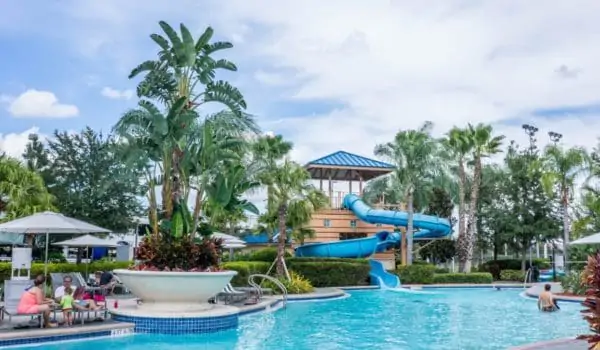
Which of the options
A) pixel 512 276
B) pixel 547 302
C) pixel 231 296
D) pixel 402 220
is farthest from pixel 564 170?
pixel 231 296

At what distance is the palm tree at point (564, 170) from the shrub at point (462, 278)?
472 cm

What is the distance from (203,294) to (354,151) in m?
29.1

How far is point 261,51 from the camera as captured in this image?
782 inches

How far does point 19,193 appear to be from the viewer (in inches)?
858

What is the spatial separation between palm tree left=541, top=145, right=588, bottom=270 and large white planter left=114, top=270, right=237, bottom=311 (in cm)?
2474

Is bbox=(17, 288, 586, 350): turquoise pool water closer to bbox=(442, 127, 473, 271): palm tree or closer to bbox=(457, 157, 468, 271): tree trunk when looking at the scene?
bbox=(457, 157, 468, 271): tree trunk

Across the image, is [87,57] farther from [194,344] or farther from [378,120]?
[378,120]

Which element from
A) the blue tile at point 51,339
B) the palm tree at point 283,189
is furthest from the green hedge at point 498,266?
the blue tile at point 51,339

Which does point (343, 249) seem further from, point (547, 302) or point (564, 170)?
point (547, 302)

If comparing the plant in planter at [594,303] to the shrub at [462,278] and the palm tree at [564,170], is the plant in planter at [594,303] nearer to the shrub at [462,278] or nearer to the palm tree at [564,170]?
the shrub at [462,278]

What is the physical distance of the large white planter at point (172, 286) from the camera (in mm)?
13164

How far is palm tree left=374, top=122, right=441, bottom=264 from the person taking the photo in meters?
32.8

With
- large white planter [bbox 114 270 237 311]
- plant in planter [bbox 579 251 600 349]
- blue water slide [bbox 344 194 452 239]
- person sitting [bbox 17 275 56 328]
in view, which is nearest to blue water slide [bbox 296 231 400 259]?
blue water slide [bbox 344 194 452 239]

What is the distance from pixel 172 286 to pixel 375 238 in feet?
71.1
